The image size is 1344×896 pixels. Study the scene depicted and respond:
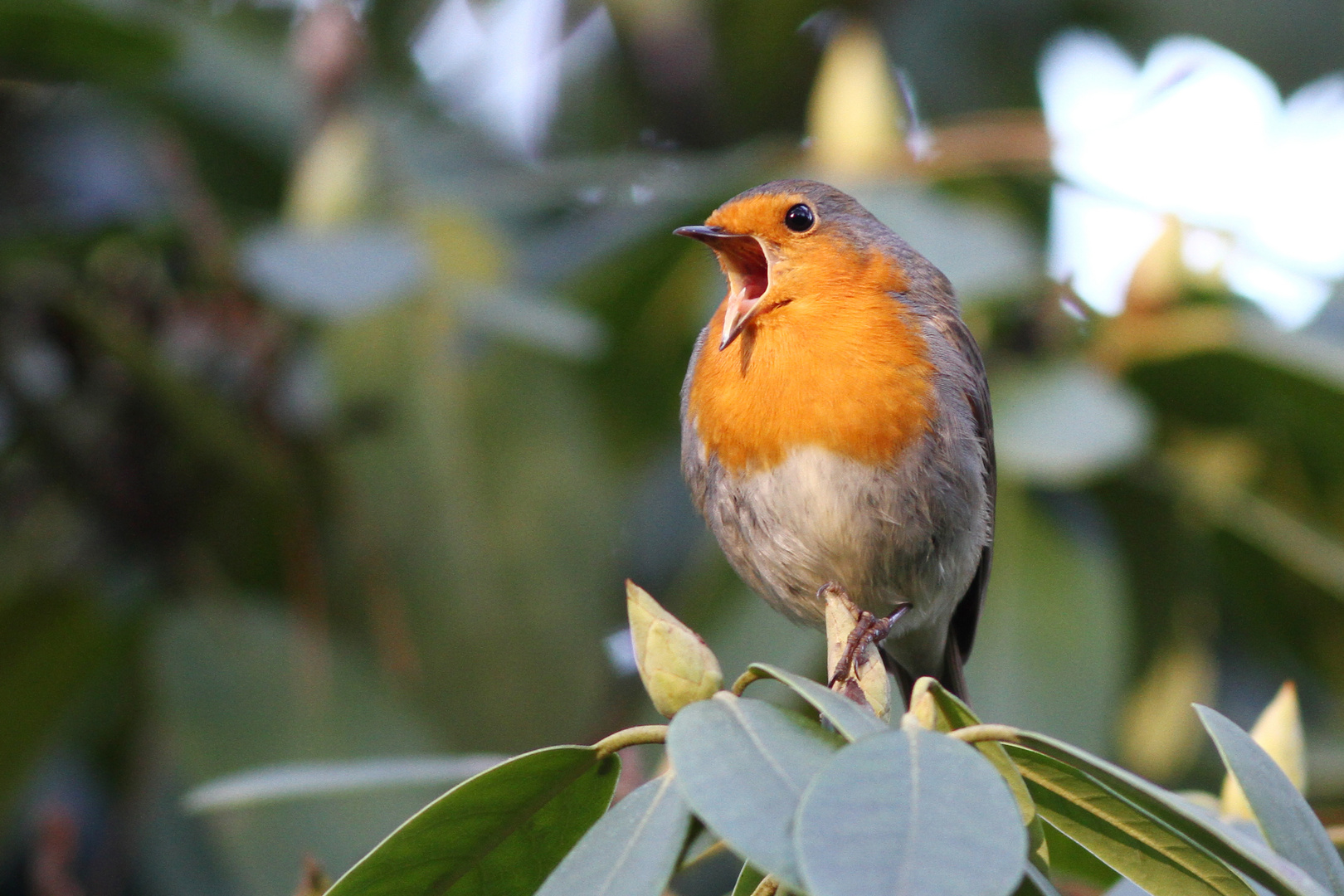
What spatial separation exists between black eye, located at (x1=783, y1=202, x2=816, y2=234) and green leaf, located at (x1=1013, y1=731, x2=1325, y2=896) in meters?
1.57

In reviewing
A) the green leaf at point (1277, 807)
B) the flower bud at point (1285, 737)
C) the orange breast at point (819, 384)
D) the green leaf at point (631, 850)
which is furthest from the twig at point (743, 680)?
the orange breast at point (819, 384)

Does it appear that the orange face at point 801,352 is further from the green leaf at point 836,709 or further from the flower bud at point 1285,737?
the green leaf at point 836,709

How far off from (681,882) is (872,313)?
207cm

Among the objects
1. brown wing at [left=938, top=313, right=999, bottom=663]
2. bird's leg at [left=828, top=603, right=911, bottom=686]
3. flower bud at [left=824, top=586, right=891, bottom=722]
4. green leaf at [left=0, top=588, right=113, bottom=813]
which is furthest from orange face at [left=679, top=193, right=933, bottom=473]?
green leaf at [left=0, top=588, right=113, bottom=813]

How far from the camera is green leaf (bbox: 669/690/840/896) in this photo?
4.11 ft

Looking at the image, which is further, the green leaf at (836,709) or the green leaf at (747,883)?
the green leaf at (747,883)

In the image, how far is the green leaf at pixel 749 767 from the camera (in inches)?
49.4

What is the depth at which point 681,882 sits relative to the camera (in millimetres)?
4227

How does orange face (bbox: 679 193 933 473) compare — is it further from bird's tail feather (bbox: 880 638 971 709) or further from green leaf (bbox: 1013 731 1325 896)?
green leaf (bbox: 1013 731 1325 896)

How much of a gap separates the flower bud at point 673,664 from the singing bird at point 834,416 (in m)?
1.09

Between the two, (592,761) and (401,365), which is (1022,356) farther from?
(592,761)

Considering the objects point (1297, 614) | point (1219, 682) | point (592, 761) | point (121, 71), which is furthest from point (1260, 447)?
point (121, 71)

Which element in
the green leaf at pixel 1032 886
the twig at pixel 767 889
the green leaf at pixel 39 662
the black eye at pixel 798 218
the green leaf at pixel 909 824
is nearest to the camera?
the green leaf at pixel 909 824

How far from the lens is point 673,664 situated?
5.39ft
